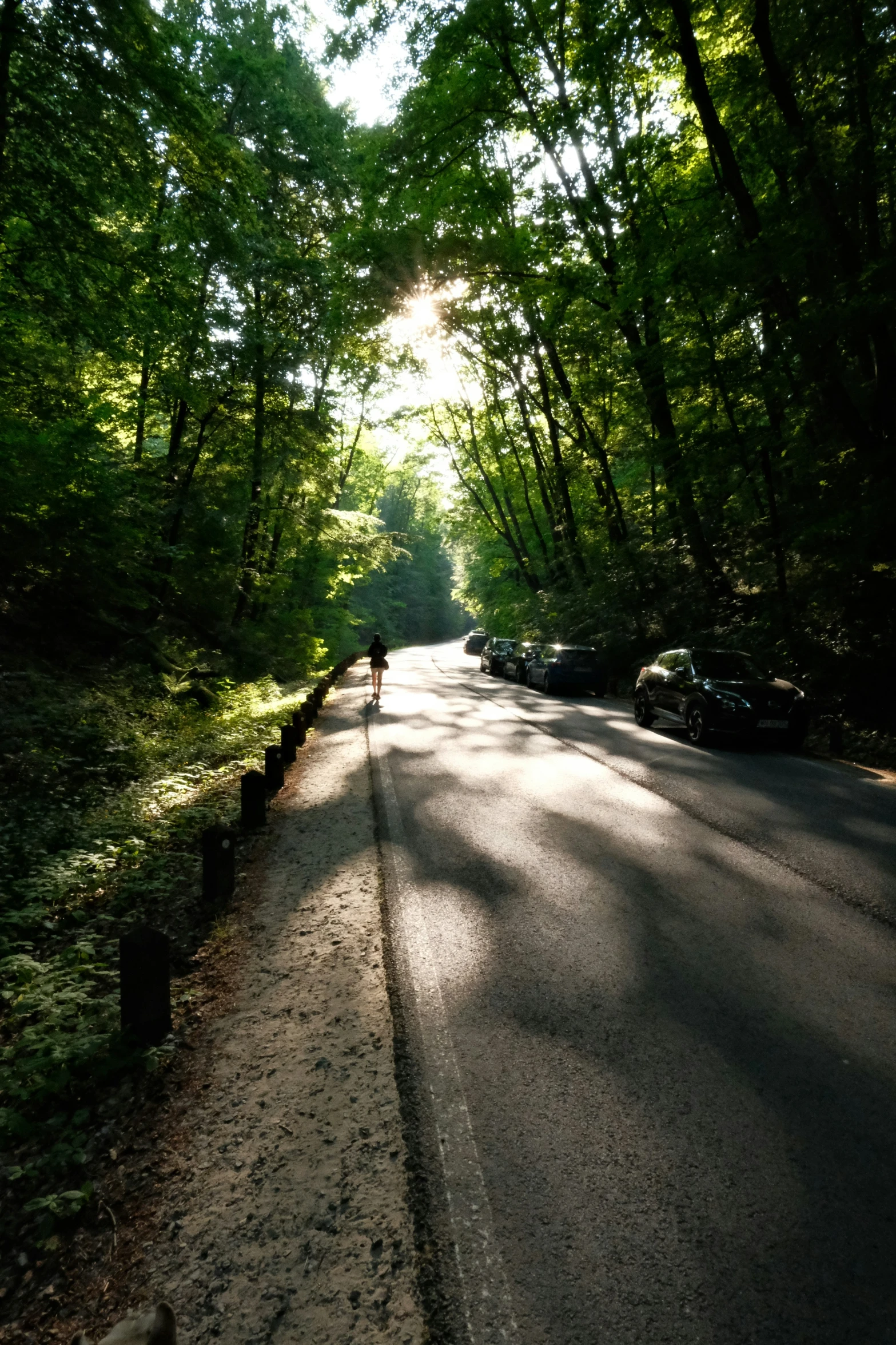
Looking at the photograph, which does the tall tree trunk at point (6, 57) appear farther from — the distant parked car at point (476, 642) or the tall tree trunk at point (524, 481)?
the distant parked car at point (476, 642)

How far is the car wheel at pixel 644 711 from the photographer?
1295 cm

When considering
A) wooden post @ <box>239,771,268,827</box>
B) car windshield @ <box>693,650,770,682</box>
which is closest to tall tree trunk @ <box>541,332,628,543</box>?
car windshield @ <box>693,650,770,682</box>

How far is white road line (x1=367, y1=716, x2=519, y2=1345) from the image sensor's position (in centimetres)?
199

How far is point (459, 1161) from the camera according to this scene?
2549 millimetres

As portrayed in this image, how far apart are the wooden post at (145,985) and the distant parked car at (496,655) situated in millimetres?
24962

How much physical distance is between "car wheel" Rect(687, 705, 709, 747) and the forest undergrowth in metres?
7.09

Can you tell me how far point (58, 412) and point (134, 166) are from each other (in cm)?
365

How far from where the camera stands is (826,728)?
1120 cm

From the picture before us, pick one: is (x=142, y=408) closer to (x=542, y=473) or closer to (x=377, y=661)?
(x=377, y=661)

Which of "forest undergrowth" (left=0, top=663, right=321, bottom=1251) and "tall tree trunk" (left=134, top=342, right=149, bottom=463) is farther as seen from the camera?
"tall tree trunk" (left=134, top=342, right=149, bottom=463)

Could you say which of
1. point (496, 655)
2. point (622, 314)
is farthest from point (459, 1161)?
point (496, 655)

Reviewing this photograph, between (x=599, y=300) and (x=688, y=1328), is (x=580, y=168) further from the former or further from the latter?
(x=688, y=1328)

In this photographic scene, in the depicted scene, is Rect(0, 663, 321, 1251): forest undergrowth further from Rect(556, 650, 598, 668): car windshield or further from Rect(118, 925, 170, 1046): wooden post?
Rect(556, 650, 598, 668): car windshield

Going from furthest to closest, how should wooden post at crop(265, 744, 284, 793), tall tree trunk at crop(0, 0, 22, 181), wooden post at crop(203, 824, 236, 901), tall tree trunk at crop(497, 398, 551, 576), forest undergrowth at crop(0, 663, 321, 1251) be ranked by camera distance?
1. tall tree trunk at crop(497, 398, 551, 576)
2. wooden post at crop(265, 744, 284, 793)
3. tall tree trunk at crop(0, 0, 22, 181)
4. wooden post at crop(203, 824, 236, 901)
5. forest undergrowth at crop(0, 663, 321, 1251)
